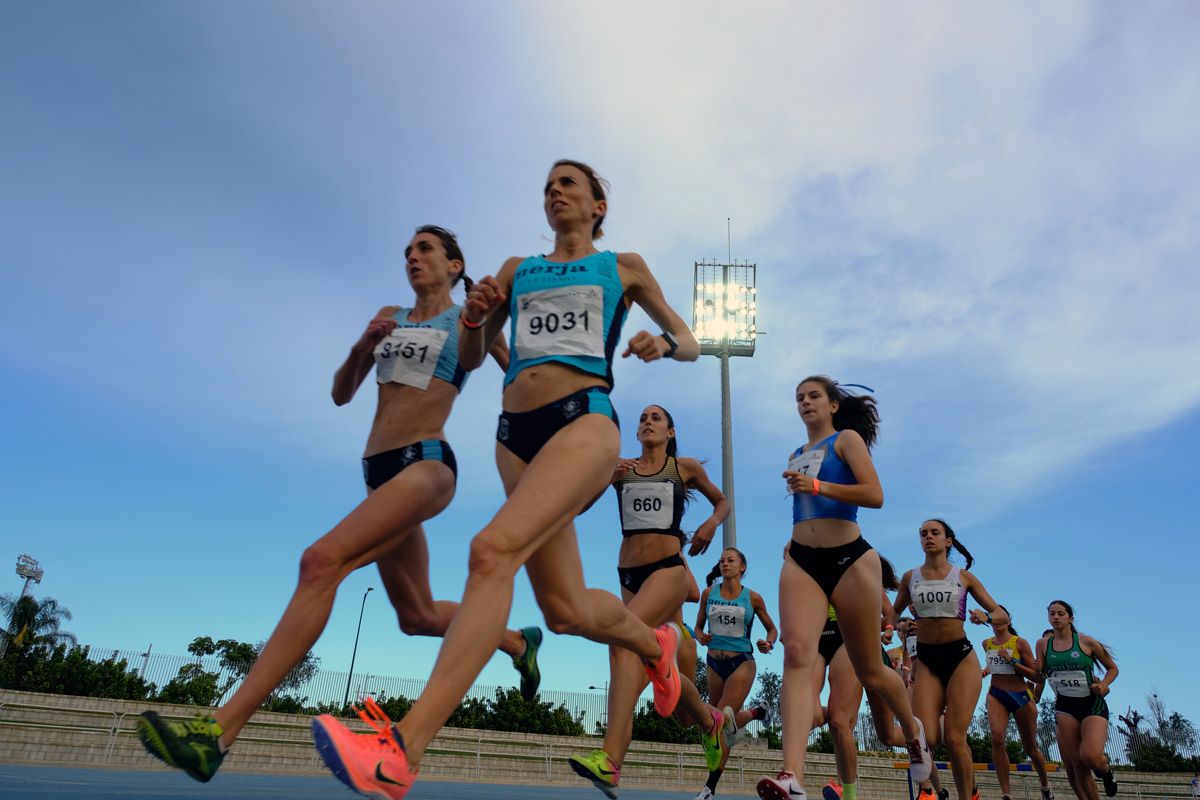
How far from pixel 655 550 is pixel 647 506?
14.2 inches

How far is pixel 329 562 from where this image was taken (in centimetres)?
354

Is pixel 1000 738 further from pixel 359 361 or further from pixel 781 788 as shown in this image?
pixel 359 361

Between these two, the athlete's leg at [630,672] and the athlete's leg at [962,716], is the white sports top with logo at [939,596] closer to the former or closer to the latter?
the athlete's leg at [962,716]

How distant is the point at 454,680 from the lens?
264cm

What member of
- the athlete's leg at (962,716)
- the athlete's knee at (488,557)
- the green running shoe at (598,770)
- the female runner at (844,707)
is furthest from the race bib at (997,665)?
the athlete's knee at (488,557)

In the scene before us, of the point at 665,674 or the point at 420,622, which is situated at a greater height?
the point at 420,622

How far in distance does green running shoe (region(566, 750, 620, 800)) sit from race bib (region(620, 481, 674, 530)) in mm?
2061

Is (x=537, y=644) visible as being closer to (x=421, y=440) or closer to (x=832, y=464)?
(x=421, y=440)

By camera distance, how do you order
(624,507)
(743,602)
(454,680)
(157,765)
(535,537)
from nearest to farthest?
(454,680) < (535,537) < (624,507) < (743,602) < (157,765)

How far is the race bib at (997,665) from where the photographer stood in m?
11.3

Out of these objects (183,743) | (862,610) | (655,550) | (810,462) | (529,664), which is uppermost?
(810,462)

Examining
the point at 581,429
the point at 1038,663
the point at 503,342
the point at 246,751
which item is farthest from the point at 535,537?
the point at 246,751

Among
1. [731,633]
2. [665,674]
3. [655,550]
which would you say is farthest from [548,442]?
[731,633]

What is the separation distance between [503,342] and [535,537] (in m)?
1.85
